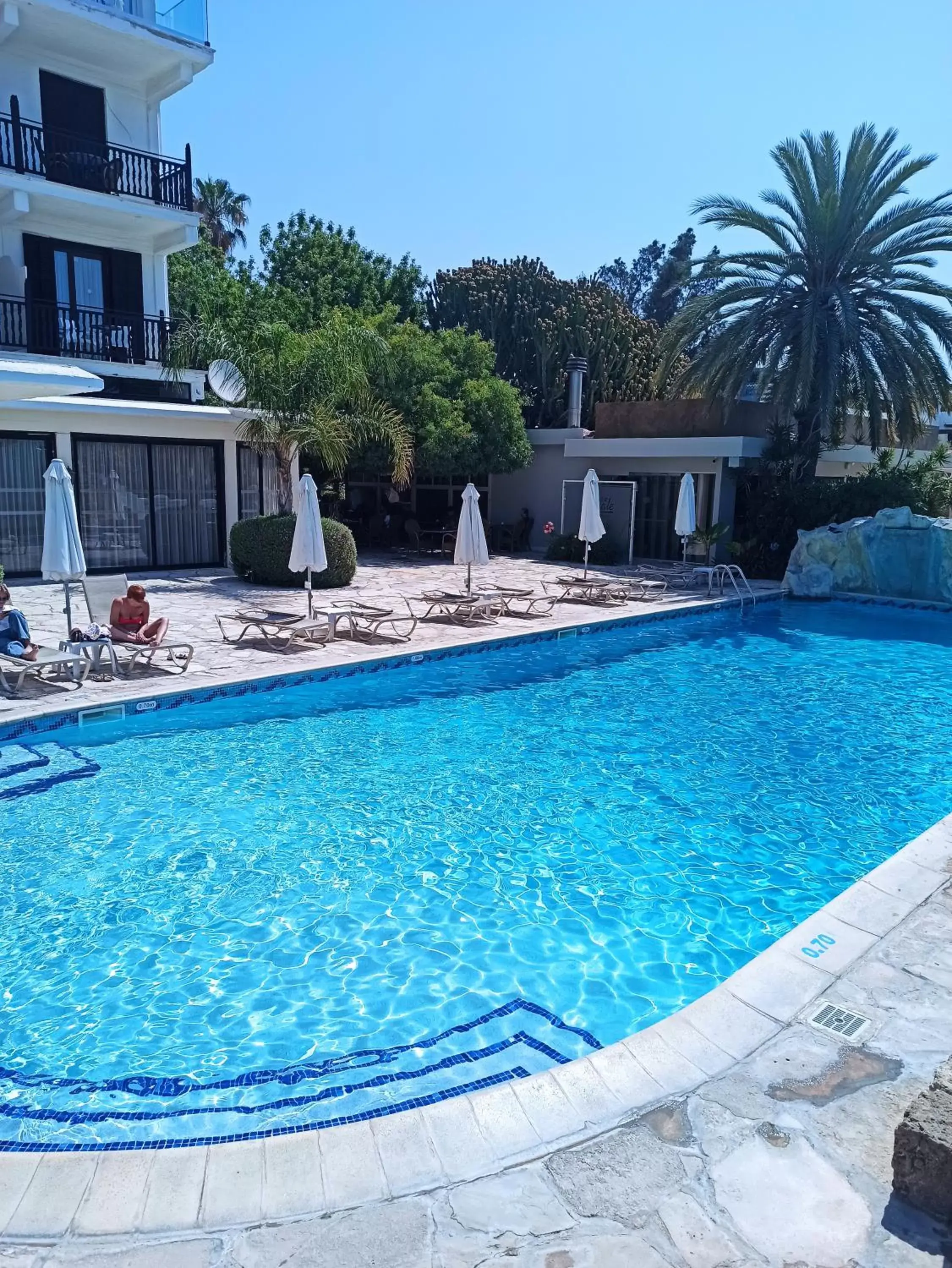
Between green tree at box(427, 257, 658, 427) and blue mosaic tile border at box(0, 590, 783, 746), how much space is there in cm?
1563

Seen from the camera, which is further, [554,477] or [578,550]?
[554,477]

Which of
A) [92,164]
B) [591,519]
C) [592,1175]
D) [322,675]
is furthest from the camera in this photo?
[92,164]

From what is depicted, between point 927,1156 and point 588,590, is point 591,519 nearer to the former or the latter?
point 588,590

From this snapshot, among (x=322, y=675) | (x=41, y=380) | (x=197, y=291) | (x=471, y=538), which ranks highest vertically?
(x=197, y=291)

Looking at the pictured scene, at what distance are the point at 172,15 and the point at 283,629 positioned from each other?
14031 mm

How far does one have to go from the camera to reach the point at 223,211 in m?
45.1

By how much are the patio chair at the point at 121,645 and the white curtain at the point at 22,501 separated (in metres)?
5.96

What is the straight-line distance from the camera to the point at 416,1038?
470 cm

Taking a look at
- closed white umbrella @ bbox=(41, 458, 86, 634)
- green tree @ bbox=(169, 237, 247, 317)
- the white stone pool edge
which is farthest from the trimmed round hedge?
the white stone pool edge

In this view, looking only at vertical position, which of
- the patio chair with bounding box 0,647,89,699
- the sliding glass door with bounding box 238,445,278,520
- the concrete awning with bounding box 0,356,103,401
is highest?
the concrete awning with bounding box 0,356,103,401

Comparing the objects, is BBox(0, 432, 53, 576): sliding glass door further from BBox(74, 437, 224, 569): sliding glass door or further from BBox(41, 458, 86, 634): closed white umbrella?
BBox(41, 458, 86, 634): closed white umbrella

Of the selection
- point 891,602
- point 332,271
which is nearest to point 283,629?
point 891,602

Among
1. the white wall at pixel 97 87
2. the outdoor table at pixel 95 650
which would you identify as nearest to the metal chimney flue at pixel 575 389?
the white wall at pixel 97 87

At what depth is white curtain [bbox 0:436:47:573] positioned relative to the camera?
55.5 feet
